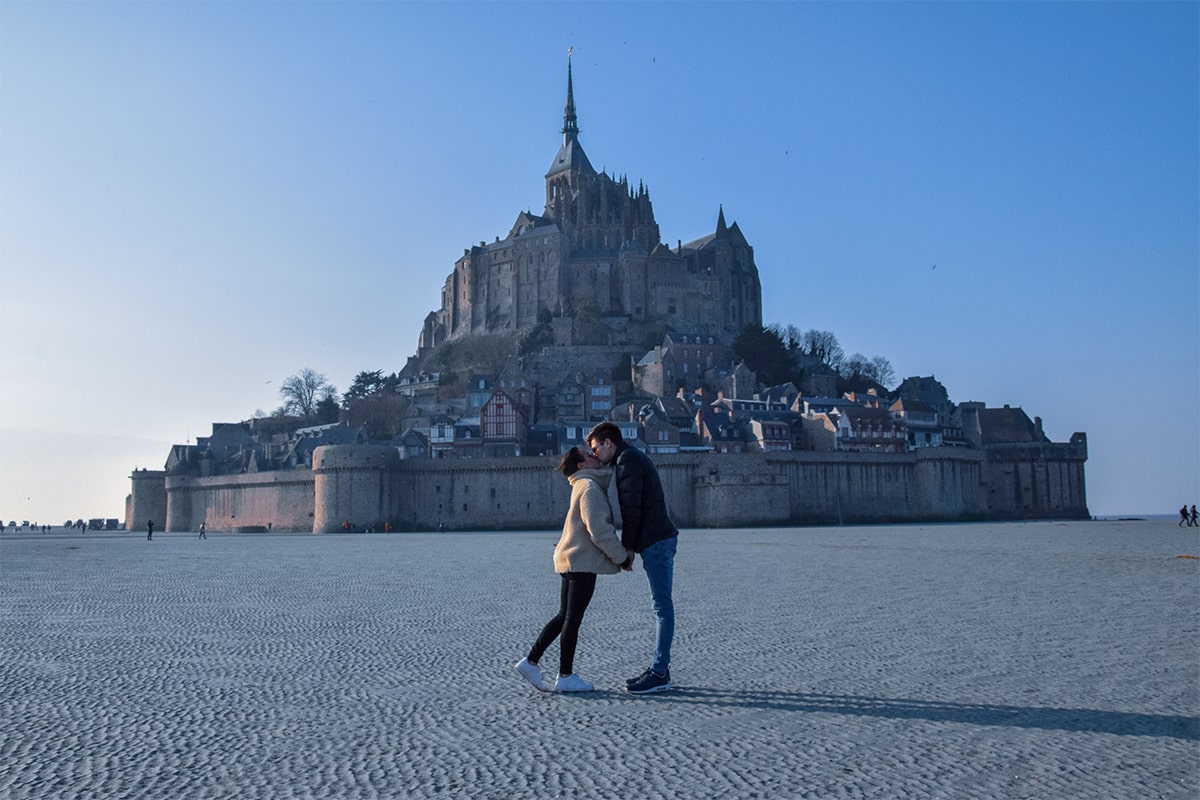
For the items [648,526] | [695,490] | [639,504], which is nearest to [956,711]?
[648,526]

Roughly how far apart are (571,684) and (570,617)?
1.44ft

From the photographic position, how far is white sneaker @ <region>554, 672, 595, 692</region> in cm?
714

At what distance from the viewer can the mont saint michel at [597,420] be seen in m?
59.3

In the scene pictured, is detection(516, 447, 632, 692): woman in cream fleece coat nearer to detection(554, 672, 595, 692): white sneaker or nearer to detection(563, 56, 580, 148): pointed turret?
detection(554, 672, 595, 692): white sneaker

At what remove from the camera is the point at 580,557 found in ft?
23.7

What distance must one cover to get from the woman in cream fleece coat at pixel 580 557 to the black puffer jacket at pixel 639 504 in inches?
4.8

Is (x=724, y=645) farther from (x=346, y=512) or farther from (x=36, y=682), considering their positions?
(x=346, y=512)

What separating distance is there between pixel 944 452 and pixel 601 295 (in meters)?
47.9

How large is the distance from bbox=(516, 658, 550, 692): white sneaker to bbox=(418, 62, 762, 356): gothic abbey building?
90.7m

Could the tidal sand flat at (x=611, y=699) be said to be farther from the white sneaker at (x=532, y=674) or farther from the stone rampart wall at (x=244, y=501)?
the stone rampart wall at (x=244, y=501)

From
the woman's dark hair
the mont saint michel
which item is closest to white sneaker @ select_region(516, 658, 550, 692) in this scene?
the woman's dark hair

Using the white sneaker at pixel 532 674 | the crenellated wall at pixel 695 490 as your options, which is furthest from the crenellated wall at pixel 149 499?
the white sneaker at pixel 532 674

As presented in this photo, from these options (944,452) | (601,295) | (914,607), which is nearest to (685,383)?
(601,295)

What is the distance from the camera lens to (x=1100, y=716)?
639 centimetres
